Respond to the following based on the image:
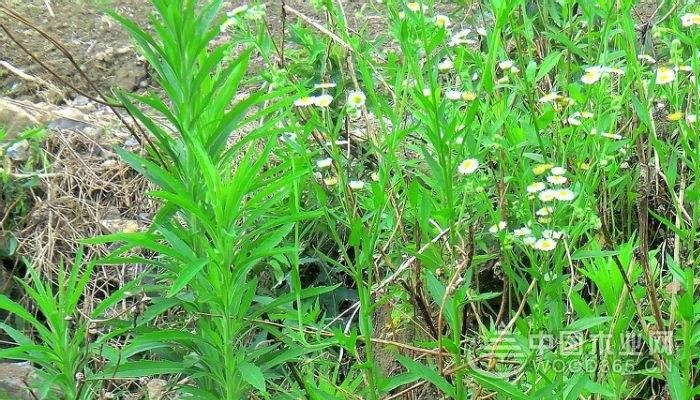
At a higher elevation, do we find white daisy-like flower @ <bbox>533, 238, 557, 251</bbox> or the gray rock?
white daisy-like flower @ <bbox>533, 238, 557, 251</bbox>

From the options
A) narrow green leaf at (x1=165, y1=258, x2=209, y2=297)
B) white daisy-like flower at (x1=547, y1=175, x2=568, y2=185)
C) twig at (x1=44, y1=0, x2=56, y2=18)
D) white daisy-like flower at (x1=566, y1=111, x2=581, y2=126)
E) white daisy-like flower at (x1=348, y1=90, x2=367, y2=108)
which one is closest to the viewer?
narrow green leaf at (x1=165, y1=258, x2=209, y2=297)

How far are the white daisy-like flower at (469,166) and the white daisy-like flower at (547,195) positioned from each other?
183mm

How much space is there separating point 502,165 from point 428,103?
65 cm

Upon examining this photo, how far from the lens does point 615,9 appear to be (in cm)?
287

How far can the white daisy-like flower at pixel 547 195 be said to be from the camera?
90.6 inches

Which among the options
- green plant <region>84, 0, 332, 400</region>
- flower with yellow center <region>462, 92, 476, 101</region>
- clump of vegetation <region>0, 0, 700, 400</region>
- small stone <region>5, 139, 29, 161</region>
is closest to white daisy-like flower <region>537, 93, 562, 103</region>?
clump of vegetation <region>0, 0, 700, 400</region>

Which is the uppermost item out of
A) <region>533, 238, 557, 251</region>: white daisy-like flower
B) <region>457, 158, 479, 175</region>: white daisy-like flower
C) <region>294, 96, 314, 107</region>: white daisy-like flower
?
<region>294, 96, 314, 107</region>: white daisy-like flower

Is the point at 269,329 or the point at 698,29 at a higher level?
Answer: the point at 698,29

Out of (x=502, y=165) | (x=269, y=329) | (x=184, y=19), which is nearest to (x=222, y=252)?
(x=269, y=329)

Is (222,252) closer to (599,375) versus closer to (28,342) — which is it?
(28,342)

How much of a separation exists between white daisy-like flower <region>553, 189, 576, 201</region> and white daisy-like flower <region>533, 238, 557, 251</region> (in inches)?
5.2

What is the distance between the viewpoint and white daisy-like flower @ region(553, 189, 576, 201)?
226cm

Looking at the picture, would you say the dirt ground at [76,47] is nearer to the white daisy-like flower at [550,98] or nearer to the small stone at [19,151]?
the small stone at [19,151]

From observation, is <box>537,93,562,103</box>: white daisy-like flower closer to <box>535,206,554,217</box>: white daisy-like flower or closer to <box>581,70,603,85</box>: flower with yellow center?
<box>581,70,603,85</box>: flower with yellow center
